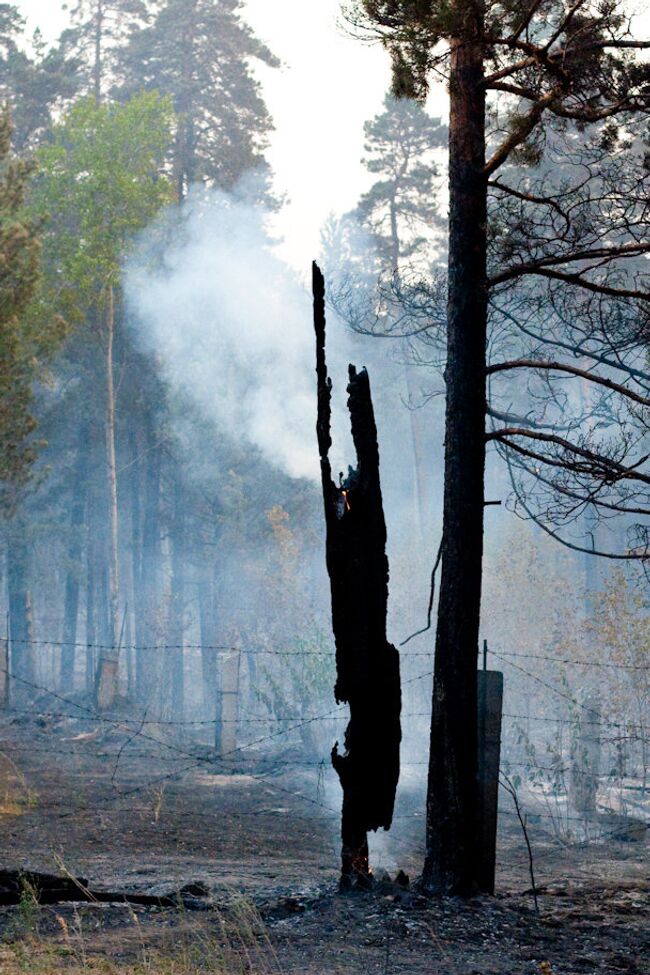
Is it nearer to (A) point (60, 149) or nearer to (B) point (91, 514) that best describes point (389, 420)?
(B) point (91, 514)

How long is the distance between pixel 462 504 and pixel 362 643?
1230 mm

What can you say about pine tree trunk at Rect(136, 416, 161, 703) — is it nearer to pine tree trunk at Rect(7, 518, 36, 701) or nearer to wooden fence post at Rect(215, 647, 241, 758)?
pine tree trunk at Rect(7, 518, 36, 701)

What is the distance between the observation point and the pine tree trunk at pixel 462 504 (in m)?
8.19

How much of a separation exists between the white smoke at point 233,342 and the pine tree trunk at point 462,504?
25.6 m

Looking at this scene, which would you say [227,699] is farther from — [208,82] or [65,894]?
[208,82]

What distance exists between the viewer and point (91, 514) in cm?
3669

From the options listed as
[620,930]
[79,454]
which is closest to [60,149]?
[79,454]

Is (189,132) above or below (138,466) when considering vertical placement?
above

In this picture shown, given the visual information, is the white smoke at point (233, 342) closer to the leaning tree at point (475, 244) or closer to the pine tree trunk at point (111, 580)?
the pine tree trunk at point (111, 580)

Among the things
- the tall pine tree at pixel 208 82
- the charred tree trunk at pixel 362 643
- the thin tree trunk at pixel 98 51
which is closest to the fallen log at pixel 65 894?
the charred tree trunk at pixel 362 643

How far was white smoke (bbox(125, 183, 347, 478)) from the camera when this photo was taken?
34469 mm

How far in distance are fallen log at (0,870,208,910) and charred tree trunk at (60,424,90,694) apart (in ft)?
91.9

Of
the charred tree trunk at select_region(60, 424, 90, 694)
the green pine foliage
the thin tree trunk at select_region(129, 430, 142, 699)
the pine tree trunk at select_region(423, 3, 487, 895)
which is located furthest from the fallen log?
the thin tree trunk at select_region(129, 430, 142, 699)

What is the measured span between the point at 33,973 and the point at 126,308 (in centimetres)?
2975
